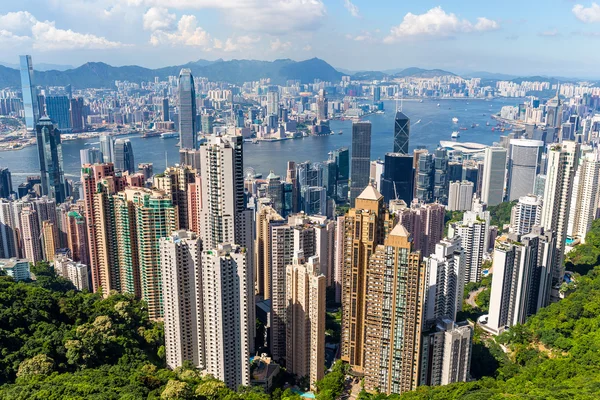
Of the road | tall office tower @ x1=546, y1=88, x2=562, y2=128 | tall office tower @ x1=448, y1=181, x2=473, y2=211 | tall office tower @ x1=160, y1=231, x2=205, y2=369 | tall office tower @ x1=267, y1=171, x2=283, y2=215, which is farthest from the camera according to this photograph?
tall office tower @ x1=546, y1=88, x2=562, y2=128

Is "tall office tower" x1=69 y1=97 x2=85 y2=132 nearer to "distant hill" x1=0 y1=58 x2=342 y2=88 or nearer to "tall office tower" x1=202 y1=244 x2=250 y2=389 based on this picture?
"distant hill" x1=0 y1=58 x2=342 y2=88

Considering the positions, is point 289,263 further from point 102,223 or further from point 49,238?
point 49,238

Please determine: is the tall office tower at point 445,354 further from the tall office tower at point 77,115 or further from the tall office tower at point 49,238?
the tall office tower at point 77,115

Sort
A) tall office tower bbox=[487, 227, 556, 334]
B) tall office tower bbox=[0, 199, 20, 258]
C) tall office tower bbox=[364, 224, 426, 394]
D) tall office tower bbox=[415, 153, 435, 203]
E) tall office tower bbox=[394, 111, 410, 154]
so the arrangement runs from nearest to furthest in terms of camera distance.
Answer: tall office tower bbox=[364, 224, 426, 394]
tall office tower bbox=[487, 227, 556, 334]
tall office tower bbox=[0, 199, 20, 258]
tall office tower bbox=[415, 153, 435, 203]
tall office tower bbox=[394, 111, 410, 154]

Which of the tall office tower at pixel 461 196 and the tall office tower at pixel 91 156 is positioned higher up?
the tall office tower at pixel 91 156

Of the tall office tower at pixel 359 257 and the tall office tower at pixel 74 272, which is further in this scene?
the tall office tower at pixel 74 272

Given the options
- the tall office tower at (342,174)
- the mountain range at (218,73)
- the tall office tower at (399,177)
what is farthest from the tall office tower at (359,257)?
the mountain range at (218,73)

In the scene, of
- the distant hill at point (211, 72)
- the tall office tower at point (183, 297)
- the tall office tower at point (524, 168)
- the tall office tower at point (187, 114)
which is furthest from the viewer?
the distant hill at point (211, 72)

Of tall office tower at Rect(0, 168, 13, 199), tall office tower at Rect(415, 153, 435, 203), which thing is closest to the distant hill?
tall office tower at Rect(0, 168, 13, 199)
